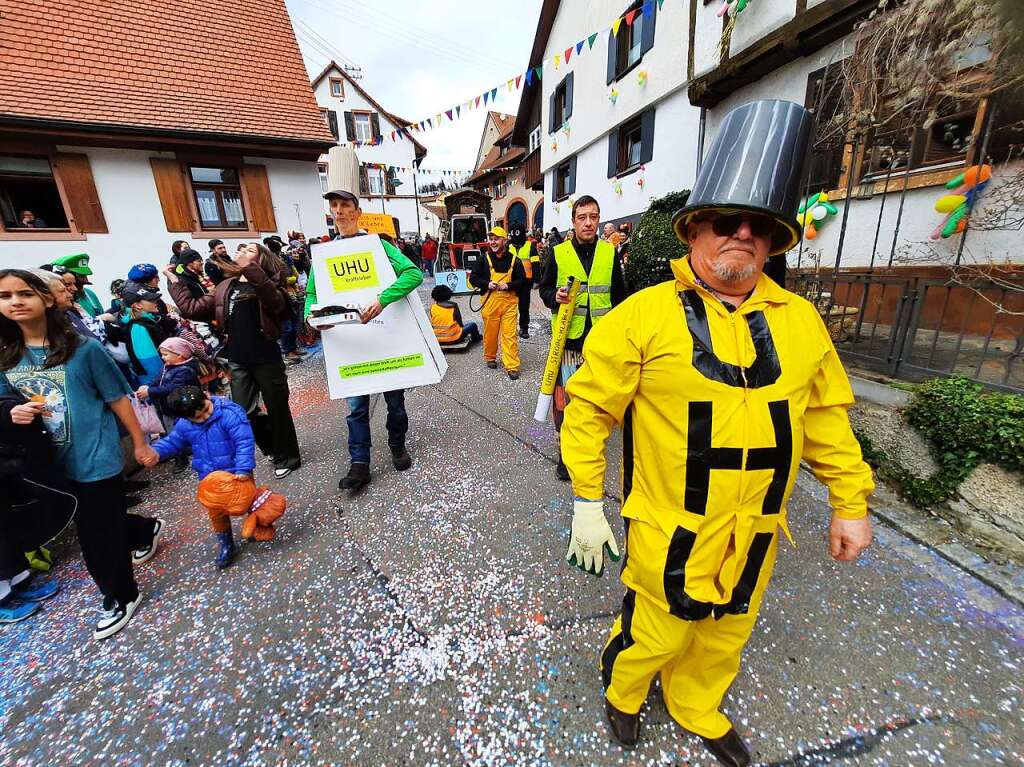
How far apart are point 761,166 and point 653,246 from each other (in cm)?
626

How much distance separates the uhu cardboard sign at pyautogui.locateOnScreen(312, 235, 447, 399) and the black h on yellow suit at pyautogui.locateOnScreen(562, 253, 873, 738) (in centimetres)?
212

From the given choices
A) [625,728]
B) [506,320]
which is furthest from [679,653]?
[506,320]

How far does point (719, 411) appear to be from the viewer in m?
1.28

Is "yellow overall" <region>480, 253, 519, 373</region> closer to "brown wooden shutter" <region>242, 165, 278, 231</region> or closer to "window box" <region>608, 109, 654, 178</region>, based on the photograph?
"window box" <region>608, 109, 654, 178</region>

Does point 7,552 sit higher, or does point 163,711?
point 7,552

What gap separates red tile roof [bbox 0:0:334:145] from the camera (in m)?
8.66

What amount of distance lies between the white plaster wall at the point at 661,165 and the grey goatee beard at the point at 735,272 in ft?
27.8

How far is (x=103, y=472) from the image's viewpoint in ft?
6.97

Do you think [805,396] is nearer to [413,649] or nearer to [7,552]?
[413,649]

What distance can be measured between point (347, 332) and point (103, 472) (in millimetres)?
1580

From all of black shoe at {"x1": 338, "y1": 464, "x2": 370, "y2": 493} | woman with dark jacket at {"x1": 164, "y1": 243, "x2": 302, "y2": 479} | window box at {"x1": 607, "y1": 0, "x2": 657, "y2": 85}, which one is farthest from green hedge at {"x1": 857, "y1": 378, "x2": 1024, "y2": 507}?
window box at {"x1": 607, "y1": 0, "x2": 657, "y2": 85}

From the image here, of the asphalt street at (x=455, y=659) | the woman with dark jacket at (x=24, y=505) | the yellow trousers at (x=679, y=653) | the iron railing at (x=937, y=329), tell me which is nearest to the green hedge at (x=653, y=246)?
the iron railing at (x=937, y=329)

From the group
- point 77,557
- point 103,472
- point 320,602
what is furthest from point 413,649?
point 77,557

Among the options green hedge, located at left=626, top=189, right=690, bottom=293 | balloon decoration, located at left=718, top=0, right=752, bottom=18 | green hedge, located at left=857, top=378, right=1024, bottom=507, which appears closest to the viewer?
green hedge, located at left=857, top=378, right=1024, bottom=507
